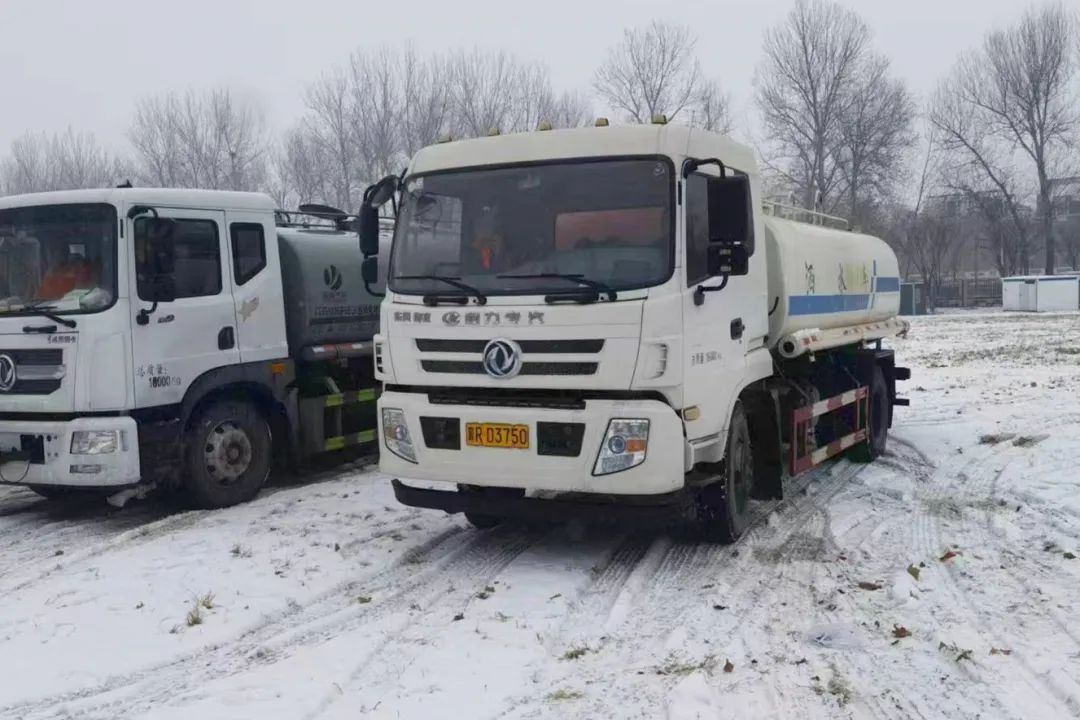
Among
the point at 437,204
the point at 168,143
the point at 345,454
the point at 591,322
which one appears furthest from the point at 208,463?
the point at 168,143

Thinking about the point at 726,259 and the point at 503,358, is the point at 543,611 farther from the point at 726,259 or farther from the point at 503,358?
the point at 726,259

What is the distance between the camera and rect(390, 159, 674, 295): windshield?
19.7 ft

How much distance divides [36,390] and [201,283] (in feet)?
5.09

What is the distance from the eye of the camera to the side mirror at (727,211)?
6082 millimetres

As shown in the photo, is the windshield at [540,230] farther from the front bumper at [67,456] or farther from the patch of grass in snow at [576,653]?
the front bumper at [67,456]

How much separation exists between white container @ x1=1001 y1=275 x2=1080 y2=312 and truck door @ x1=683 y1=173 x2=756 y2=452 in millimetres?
42747

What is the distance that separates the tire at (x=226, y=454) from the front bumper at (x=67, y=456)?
2.04ft

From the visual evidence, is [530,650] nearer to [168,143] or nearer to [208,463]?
[208,463]

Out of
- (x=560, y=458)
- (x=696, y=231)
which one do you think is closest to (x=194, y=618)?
(x=560, y=458)

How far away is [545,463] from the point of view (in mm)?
6020

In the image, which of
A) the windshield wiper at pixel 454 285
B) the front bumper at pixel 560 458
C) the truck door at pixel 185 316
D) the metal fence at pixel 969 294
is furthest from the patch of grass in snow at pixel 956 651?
the metal fence at pixel 969 294

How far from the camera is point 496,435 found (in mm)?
6109

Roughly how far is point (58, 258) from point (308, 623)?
4133 millimetres

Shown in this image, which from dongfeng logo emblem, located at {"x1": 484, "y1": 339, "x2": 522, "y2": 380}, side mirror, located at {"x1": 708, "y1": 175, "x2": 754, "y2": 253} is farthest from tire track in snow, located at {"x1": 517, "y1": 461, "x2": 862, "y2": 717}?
side mirror, located at {"x1": 708, "y1": 175, "x2": 754, "y2": 253}
